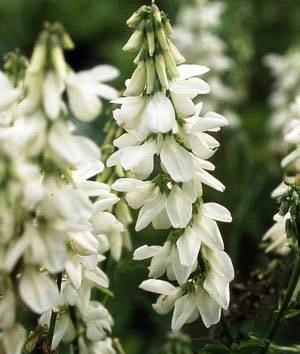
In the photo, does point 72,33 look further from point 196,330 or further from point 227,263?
point 227,263

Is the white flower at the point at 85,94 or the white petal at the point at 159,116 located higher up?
the white flower at the point at 85,94

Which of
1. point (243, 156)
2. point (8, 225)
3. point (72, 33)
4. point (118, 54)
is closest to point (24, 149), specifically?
point (8, 225)

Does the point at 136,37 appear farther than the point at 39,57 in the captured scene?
Yes

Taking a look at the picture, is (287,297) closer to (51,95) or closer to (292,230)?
(292,230)

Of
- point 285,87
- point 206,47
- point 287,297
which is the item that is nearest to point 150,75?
point 287,297

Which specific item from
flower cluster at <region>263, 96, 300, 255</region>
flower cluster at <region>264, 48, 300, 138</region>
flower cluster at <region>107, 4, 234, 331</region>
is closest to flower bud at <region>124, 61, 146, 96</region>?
flower cluster at <region>107, 4, 234, 331</region>

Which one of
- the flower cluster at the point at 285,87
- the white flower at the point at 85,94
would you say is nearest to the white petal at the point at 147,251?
the white flower at the point at 85,94

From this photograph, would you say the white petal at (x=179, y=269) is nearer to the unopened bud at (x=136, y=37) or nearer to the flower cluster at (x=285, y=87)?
the unopened bud at (x=136, y=37)
